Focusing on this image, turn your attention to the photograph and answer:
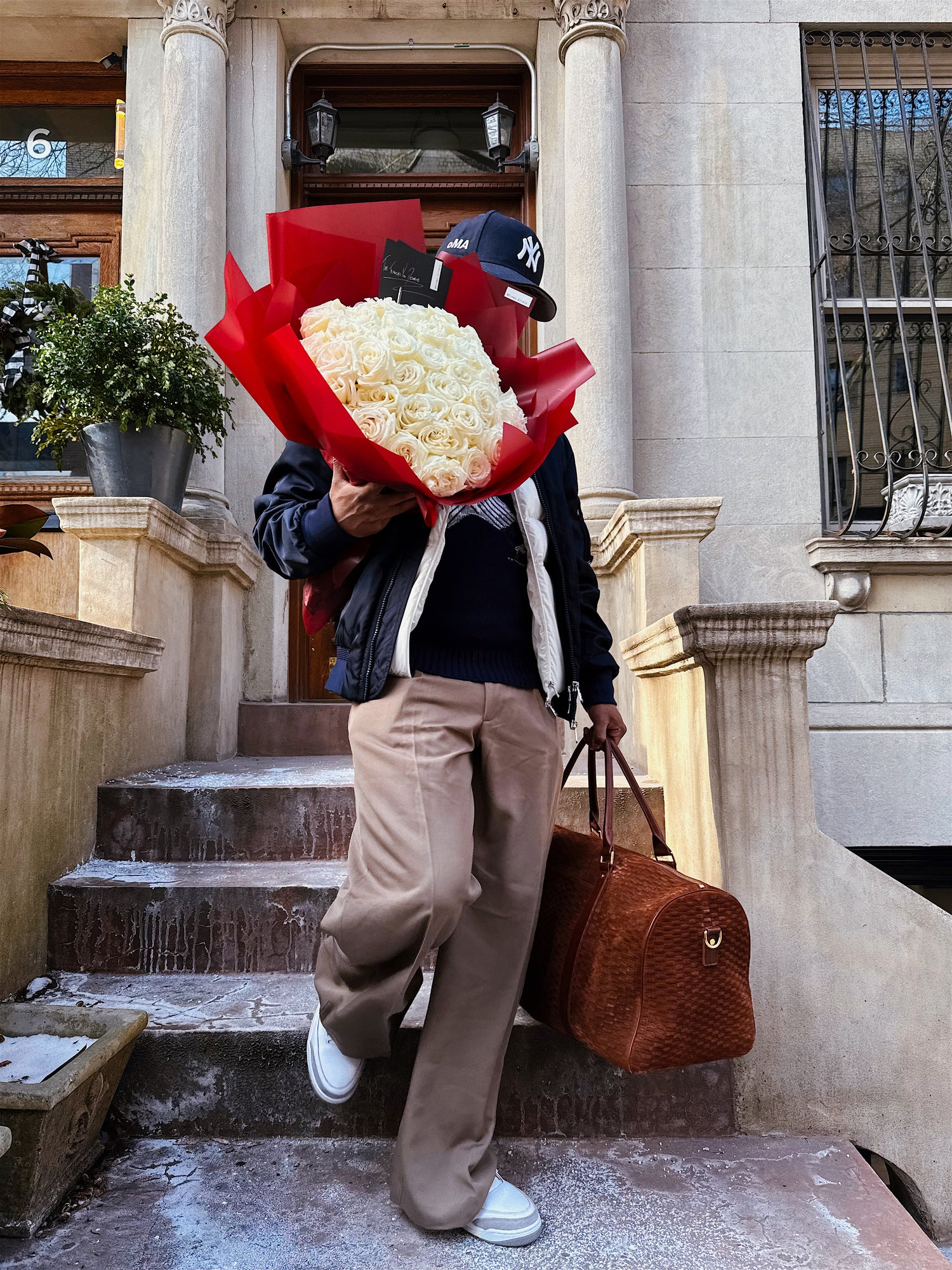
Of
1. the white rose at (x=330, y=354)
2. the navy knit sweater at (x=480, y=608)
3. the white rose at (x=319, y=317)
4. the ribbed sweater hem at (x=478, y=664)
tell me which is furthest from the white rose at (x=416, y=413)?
the ribbed sweater hem at (x=478, y=664)

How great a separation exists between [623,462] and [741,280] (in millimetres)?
1239

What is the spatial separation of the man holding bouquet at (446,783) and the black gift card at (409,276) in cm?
18

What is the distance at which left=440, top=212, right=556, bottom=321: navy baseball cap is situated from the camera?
183 centimetres

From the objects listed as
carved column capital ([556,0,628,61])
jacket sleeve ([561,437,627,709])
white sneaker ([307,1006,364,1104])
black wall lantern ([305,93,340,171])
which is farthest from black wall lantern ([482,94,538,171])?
white sneaker ([307,1006,364,1104])

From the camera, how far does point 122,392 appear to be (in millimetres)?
3789

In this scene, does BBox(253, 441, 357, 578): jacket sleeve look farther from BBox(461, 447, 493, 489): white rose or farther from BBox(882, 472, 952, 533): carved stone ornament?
BBox(882, 472, 952, 533): carved stone ornament

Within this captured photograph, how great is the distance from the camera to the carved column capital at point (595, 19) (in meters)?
4.95

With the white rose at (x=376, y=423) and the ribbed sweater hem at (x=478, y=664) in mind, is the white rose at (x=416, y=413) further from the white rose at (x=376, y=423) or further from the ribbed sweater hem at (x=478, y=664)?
the ribbed sweater hem at (x=478, y=664)

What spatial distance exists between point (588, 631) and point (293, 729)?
2778 mm

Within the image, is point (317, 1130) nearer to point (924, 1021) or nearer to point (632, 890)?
point (632, 890)

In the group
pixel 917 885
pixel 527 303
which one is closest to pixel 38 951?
pixel 527 303

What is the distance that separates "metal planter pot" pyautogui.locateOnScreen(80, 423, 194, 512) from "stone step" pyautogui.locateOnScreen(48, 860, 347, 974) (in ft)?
5.65

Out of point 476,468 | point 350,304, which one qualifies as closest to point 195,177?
point 350,304

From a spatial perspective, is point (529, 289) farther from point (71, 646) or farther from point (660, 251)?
point (660, 251)
